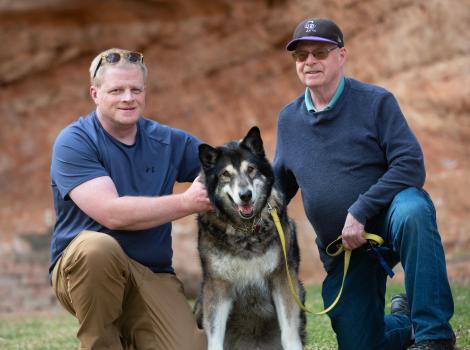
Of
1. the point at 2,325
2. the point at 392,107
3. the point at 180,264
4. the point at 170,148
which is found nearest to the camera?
the point at 392,107

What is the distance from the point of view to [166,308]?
15.0 ft

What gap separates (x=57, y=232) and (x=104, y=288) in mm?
589

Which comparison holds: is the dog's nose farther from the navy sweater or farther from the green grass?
the green grass

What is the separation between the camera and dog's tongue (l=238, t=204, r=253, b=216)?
13.7ft

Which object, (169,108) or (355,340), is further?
(169,108)

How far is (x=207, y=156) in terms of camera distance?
169 inches

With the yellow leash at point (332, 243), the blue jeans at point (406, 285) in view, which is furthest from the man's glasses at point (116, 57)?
the blue jeans at point (406, 285)

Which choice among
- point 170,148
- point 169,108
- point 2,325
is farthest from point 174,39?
point 170,148

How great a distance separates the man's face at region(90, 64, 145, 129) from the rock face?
7657 millimetres

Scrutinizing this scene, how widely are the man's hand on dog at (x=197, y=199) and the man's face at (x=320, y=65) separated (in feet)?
3.38

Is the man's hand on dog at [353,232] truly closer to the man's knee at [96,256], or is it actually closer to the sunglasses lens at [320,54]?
the sunglasses lens at [320,54]

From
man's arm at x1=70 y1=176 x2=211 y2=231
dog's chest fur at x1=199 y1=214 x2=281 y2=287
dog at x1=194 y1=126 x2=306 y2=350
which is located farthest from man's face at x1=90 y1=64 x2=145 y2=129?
dog's chest fur at x1=199 y1=214 x2=281 y2=287

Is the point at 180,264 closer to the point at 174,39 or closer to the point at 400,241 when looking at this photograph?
the point at 174,39

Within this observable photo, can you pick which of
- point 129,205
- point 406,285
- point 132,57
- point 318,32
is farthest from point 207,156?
A: point 406,285
